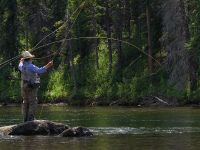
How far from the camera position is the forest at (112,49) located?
1961 inches

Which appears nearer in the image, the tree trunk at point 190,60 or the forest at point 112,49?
the tree trunk at point 190,60

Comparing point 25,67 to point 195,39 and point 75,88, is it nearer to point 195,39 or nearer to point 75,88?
point 195,39

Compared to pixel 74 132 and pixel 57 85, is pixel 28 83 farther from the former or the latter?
pixel 57 85

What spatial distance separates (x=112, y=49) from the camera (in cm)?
6538

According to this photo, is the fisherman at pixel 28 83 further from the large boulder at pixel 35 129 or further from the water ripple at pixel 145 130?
the water ripple at pixel 145 130

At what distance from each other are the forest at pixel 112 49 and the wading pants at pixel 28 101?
64.4 feet

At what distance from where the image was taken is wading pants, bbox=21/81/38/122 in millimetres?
21672

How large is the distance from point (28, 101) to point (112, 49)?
144 ft

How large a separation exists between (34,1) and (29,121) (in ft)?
180

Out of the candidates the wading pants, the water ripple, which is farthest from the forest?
the wading pants

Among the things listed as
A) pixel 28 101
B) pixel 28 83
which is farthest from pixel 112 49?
pixel 28 83

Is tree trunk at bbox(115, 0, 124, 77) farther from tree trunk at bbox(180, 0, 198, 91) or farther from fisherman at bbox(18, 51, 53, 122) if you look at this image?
fisherman at bbox(18, 51, 53, 122)

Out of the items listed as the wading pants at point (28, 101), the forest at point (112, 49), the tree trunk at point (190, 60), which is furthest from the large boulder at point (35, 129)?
the tree trunk at point (190, 60)

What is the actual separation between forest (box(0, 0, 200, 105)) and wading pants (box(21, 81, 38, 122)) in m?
19.6
